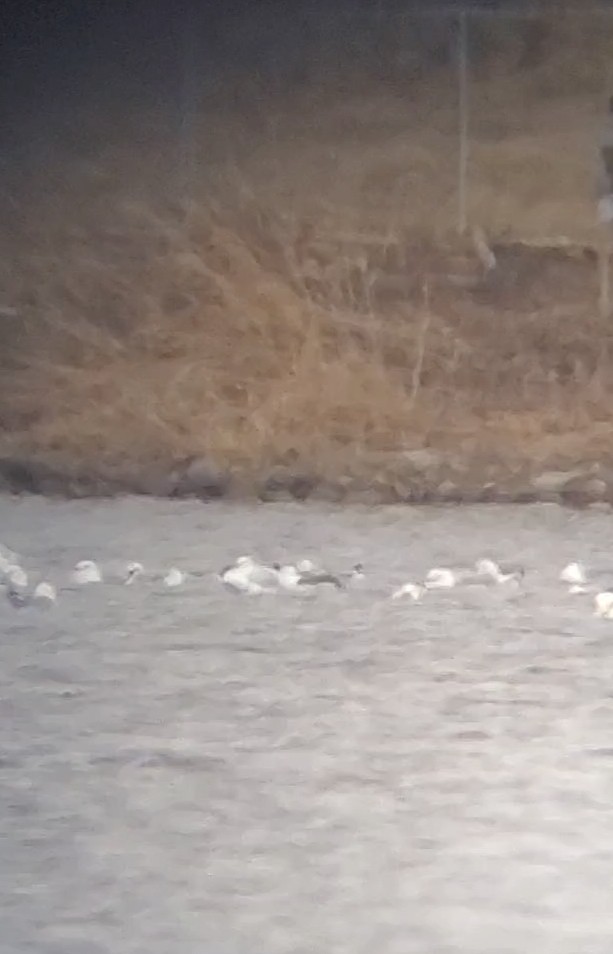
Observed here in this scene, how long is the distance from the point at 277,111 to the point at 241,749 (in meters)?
0.76

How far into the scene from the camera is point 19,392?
1.29m

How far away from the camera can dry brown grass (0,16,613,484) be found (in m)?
1.28

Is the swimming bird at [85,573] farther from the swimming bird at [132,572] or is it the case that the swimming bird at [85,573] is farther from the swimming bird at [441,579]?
the swimming bird at [441,579]

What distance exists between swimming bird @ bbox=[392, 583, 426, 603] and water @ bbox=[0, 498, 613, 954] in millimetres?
12

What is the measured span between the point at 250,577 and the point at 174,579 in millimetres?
83

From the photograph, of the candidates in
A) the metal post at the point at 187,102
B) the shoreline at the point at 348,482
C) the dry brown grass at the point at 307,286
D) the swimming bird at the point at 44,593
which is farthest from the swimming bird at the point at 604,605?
the metal post at the point at 187,102

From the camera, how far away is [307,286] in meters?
1.29

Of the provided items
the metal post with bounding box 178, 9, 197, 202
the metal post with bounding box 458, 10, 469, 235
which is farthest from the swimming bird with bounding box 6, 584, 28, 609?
the metal post with bounding box 458, 10, 469, 235

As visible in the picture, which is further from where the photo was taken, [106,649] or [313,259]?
[313,259]

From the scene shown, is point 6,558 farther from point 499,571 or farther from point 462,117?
point 462,117

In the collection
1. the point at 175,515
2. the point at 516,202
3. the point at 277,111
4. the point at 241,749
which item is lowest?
the point at 241,749

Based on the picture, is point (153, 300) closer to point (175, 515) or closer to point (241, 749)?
point (175, 515)

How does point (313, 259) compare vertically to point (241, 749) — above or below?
above

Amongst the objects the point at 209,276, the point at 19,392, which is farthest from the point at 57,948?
the point at 209,276
